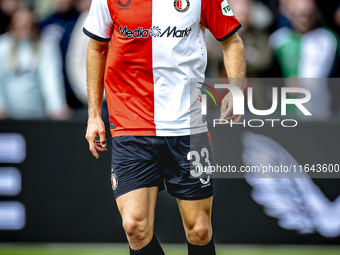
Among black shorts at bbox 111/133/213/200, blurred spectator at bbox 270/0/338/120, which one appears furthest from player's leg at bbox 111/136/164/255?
blurred spectator at bbox 270/0/338/120

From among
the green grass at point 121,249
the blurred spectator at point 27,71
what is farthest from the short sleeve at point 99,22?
the green grass at point 121,249

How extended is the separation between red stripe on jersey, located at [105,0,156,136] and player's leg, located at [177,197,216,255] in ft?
1.66

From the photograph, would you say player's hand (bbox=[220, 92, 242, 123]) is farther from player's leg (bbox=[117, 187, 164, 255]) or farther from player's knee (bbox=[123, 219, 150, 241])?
player's knee (bbox=[123, 219, 150, 241])

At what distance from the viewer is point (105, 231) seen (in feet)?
15.6

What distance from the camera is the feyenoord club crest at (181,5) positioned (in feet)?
9.71

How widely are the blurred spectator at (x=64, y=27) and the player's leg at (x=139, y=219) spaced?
8.08 feet

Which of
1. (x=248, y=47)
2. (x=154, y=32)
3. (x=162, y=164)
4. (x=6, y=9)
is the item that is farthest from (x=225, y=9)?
(x=6, y=9)

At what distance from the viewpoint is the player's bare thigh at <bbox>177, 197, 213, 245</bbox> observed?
305cm

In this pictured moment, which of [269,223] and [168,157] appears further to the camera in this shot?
[269,223]

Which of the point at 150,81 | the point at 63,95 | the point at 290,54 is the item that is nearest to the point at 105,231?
the point at 63,95

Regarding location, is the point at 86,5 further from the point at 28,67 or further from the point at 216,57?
the point at 216,57

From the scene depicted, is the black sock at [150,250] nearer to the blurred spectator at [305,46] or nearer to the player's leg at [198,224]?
the player's leg at [198,224]

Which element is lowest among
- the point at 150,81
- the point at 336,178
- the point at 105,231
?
the point at 105,231

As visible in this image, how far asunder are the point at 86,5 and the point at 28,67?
92 centimetres
